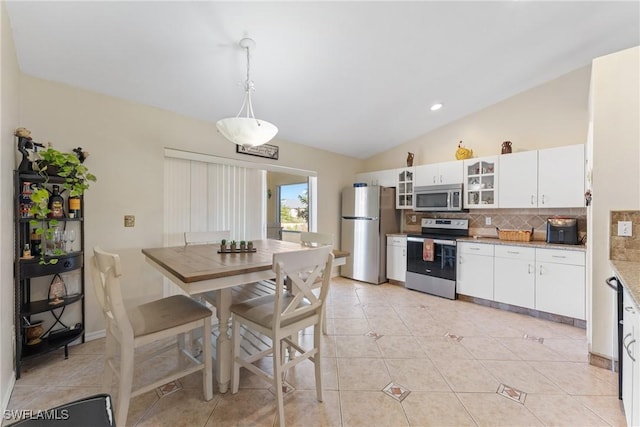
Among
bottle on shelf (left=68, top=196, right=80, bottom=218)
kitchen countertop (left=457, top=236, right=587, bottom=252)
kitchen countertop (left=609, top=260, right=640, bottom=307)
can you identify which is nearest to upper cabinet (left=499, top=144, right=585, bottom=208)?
kitchen countertop (left=457, top=236, right=587, bottom=252)

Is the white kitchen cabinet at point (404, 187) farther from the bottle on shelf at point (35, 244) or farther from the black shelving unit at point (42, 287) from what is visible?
the bottle on shelf at point (35, 244)

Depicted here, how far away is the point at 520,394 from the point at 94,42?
3.87 meters

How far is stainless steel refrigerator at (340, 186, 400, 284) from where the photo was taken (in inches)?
170

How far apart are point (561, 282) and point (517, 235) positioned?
0.73 metres

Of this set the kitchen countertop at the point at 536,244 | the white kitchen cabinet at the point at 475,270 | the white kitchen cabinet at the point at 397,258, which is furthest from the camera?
the white kitchen cabinet at the point at 397,258

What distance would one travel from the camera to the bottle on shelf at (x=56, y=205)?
2.08m

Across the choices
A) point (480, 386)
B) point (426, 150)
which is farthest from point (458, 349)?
point (426, 150)

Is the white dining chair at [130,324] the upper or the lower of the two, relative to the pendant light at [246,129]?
lower

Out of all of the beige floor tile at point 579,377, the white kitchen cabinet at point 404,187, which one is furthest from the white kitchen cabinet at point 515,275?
the white kitchen cabinet at point 404,187

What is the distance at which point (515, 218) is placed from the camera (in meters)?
3.59

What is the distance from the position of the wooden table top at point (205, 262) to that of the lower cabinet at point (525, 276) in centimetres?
216

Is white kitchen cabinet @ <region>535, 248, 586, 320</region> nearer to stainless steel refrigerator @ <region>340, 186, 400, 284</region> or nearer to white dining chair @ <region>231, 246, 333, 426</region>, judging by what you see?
stainless steel refrigerator @ <region>340, 186, 400, 284</region>

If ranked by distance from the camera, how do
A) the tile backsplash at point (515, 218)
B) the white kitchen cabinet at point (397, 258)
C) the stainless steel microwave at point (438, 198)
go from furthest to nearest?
the white kitchen cabinet at point (397, 258) → the stainless steel microwave at point (438, 198) → the tile backsplash at point (515, 218)

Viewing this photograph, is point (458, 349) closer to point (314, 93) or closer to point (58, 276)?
point (314, 93)
